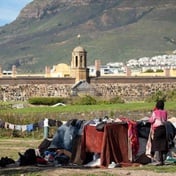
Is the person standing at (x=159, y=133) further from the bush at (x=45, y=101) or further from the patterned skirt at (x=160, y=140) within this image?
the bush at (x=45, y=101)

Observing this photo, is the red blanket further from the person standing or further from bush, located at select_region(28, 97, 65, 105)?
bush, located at select_region(28, 97, 65, 105)

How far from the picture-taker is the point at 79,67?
5278 cm

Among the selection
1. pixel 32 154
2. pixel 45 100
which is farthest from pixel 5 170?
pixel 45 100

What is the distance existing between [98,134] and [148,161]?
1216 mm

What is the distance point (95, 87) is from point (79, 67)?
200 cm

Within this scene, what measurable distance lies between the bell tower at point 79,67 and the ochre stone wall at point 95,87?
2.19 ft

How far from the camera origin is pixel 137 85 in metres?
53.7

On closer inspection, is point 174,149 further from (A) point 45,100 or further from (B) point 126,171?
(A) point 45,100

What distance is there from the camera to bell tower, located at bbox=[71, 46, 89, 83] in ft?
171

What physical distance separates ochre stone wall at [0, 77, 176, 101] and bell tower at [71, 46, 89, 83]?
2.19 ft

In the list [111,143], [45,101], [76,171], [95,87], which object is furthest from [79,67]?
Result: [76,171]

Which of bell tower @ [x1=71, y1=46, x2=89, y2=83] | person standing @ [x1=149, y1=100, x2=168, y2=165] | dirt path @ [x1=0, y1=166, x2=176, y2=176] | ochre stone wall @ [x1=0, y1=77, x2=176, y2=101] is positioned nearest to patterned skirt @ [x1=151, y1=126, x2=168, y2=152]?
person standing @ [x1=149, y1=100, x2=168, y2=165]

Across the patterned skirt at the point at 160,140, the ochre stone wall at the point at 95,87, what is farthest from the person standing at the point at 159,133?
the ochre stone wall at the point at 95,87

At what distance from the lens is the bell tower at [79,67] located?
52.2 meters
